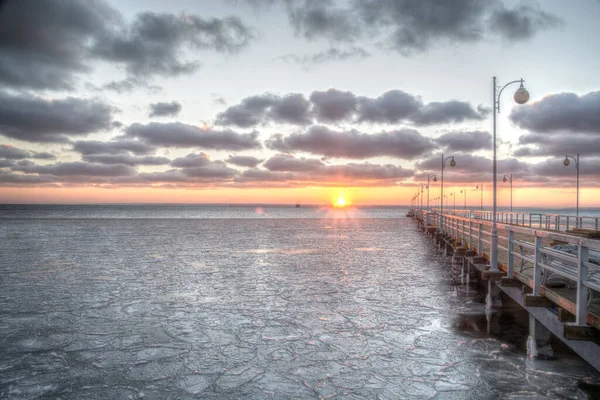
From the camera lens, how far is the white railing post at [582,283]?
623 cm

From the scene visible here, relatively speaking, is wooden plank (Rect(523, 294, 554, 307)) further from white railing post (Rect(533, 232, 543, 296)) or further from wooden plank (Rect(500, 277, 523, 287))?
wooden plank (Rect(500, 277, 523, 287))

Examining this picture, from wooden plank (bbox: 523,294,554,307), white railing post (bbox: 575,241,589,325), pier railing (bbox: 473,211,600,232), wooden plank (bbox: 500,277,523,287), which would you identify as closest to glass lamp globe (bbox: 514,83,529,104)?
wooden plank (bbox: 500,277,523,287)

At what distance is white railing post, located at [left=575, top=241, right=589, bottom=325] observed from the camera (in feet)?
20.4

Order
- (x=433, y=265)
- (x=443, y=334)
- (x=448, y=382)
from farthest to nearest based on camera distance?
1. (x=433, y=265)
2. (x=443, y=334)
3. (x=448, y=382)

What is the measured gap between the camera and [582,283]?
6223mm

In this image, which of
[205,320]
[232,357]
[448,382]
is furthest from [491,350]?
[205,320]

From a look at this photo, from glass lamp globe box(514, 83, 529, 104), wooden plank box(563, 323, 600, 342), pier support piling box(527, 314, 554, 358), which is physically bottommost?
pier support piling box(527, 314, 554, 358)

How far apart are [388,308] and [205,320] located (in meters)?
5.68

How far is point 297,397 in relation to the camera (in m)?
7.18

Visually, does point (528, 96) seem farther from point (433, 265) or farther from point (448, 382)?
point (433, 265)

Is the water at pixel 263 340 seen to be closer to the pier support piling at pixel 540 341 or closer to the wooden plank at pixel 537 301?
the pier support piling at pixel 540 341

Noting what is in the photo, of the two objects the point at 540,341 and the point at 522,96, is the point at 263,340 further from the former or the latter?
the point at 522,96

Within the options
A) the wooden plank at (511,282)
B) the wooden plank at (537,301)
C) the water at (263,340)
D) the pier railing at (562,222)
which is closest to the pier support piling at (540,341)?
the water at (263,340)

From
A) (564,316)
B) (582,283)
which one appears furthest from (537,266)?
(582,283)
